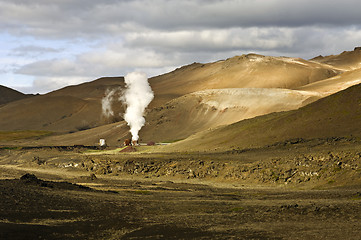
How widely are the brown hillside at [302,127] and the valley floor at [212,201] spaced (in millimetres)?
5764

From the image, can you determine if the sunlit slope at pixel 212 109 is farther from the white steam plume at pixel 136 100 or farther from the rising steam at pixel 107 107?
the rising steam at pixel 107 107

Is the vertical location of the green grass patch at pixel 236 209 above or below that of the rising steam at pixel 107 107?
below

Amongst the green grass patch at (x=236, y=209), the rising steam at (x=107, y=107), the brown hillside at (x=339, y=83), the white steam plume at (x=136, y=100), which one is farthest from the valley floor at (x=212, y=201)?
the rising steam at (x=107, y=107)

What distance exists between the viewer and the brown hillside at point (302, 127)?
223 ft

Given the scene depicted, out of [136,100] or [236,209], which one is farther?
[136,100]

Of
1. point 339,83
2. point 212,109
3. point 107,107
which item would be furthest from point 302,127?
point 107,107

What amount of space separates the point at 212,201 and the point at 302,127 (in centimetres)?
3847

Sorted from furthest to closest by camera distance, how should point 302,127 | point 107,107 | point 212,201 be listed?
point 107,107
point 302,127
point 212,201

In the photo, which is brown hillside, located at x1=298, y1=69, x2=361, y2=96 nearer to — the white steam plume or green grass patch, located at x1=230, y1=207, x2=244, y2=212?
the white steam plume

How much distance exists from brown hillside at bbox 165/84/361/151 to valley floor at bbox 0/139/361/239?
5.76m

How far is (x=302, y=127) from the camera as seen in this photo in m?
71.9

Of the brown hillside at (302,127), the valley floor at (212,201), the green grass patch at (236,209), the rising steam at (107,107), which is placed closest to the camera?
the valley floor at (212,201)

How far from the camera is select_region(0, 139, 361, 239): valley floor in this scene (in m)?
24.8

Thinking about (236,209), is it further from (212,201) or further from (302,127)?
(302,127)
